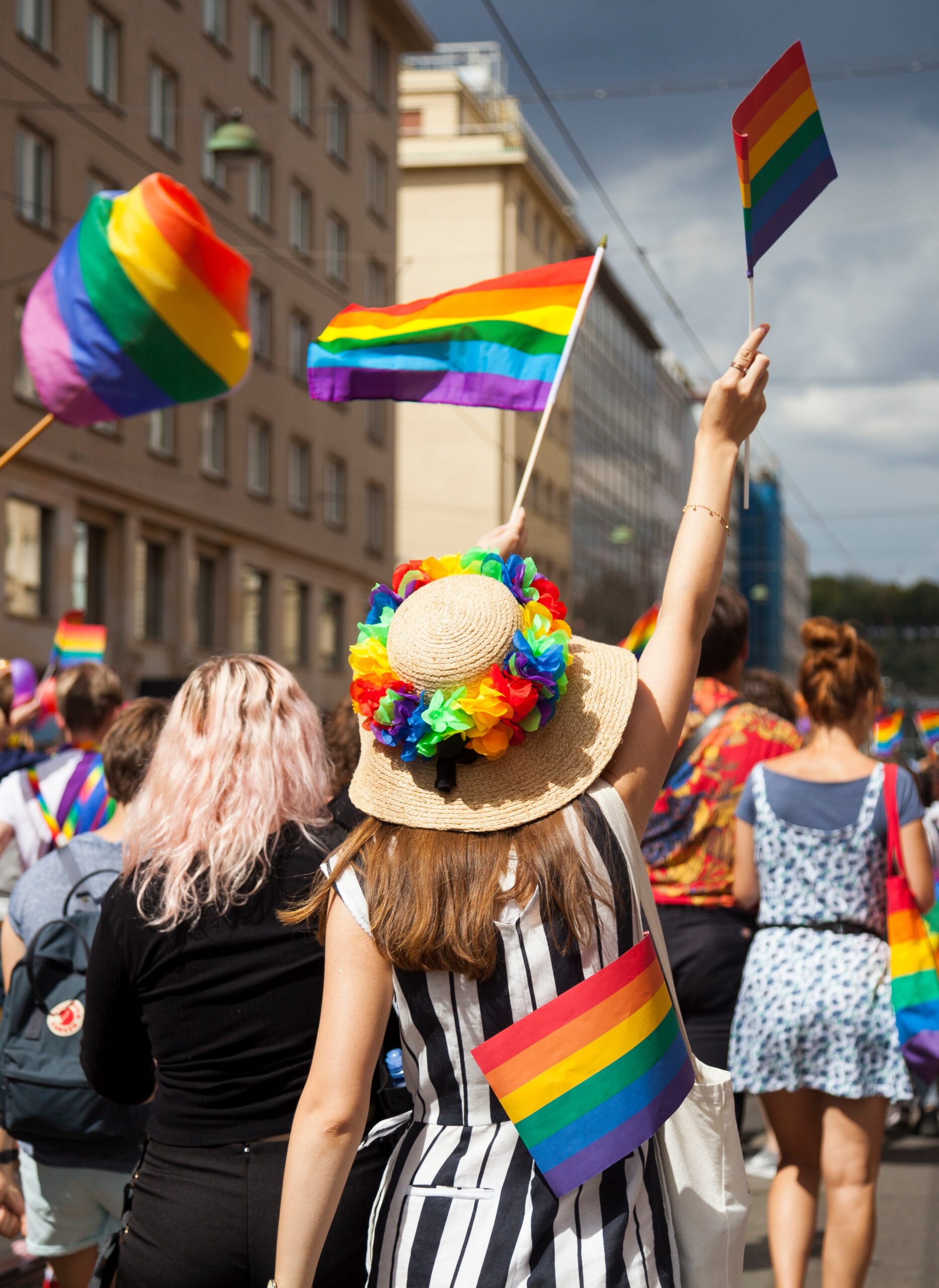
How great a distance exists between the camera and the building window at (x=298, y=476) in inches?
1246

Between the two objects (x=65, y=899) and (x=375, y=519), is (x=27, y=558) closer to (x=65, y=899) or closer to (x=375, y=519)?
(x=375, y=519)

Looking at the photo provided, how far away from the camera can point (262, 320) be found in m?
30.2

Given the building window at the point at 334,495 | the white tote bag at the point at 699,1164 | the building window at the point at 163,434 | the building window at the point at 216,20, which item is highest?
the building window at the point at 216,20

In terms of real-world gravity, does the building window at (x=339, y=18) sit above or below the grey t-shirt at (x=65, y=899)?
above

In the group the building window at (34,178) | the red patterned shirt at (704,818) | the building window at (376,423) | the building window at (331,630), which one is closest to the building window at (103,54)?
the building window at (34,178)

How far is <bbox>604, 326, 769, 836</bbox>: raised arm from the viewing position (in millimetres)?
2221

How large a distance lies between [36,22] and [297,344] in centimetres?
1054

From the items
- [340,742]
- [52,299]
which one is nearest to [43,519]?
[52,299]

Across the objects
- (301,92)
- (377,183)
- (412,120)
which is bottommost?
(377,183)

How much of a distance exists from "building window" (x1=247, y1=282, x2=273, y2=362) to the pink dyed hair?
2774 centimetres

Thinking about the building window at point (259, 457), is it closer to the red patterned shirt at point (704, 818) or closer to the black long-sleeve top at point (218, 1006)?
the red patterned shirt at point (704, 818)

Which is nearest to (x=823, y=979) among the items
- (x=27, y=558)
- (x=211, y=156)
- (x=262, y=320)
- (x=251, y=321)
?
(x=27, y=558)

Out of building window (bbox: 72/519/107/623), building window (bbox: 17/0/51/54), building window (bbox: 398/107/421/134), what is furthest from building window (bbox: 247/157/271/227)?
building window (bbox: 398/107/421/134)

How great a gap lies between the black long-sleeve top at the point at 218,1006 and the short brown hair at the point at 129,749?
0.96m
